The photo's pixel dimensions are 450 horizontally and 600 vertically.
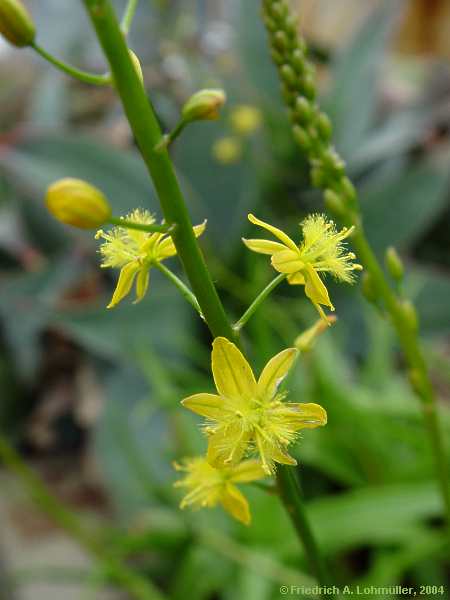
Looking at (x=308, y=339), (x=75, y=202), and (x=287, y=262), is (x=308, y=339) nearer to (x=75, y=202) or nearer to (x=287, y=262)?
(x=287, y=262)

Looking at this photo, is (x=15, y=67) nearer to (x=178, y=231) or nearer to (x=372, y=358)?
(x=372, y=358)

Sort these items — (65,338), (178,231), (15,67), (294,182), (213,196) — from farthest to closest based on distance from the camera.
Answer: (15,67) < (65,338) < (294,182) < (213,196) < (178,231)

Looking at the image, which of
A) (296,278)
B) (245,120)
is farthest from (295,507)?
(245,120)

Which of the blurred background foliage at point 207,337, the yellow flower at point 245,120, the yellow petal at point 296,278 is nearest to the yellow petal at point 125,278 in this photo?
the yellow petal at point 296,278

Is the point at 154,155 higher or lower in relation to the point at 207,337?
lower

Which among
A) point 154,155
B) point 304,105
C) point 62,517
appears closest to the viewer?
point 154,155

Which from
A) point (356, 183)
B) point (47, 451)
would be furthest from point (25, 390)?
point (356, 183)

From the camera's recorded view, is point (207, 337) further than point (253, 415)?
Yes

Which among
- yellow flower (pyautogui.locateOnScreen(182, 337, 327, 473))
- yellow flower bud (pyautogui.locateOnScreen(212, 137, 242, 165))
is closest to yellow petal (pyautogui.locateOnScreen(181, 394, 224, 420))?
yellow flower (pyautogui.locateOnScreen(182, 337, 327, 473))
